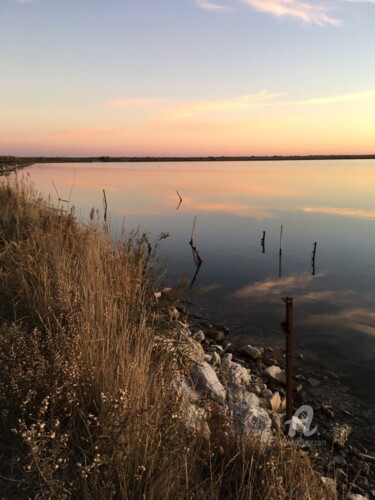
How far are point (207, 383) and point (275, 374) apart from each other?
11.4ft

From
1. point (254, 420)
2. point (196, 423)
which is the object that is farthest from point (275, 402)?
point (196, 423)

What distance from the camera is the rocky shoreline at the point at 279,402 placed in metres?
5.23

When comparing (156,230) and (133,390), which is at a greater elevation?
(133,390)

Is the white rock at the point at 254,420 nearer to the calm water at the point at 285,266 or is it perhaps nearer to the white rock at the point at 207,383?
the white rock at the point at 207,383

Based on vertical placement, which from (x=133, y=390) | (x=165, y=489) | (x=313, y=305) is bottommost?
(x=313, y=305)

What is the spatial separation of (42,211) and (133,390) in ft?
28.0

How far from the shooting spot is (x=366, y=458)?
21.2 ft

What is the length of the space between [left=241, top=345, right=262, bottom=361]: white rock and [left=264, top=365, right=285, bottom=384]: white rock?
0.87 m

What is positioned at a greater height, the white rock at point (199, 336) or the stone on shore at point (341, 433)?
the white rock at point (199, 336)

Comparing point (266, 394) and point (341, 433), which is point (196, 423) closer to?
point (341, 433)

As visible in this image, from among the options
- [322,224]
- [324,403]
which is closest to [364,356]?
[324,403]

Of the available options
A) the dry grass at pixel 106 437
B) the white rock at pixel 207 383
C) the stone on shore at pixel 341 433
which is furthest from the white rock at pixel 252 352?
the dry grass at pixel 106 437

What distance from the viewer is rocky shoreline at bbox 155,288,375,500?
5.23 m

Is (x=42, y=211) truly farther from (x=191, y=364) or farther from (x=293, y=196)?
(x=293, y=196)
